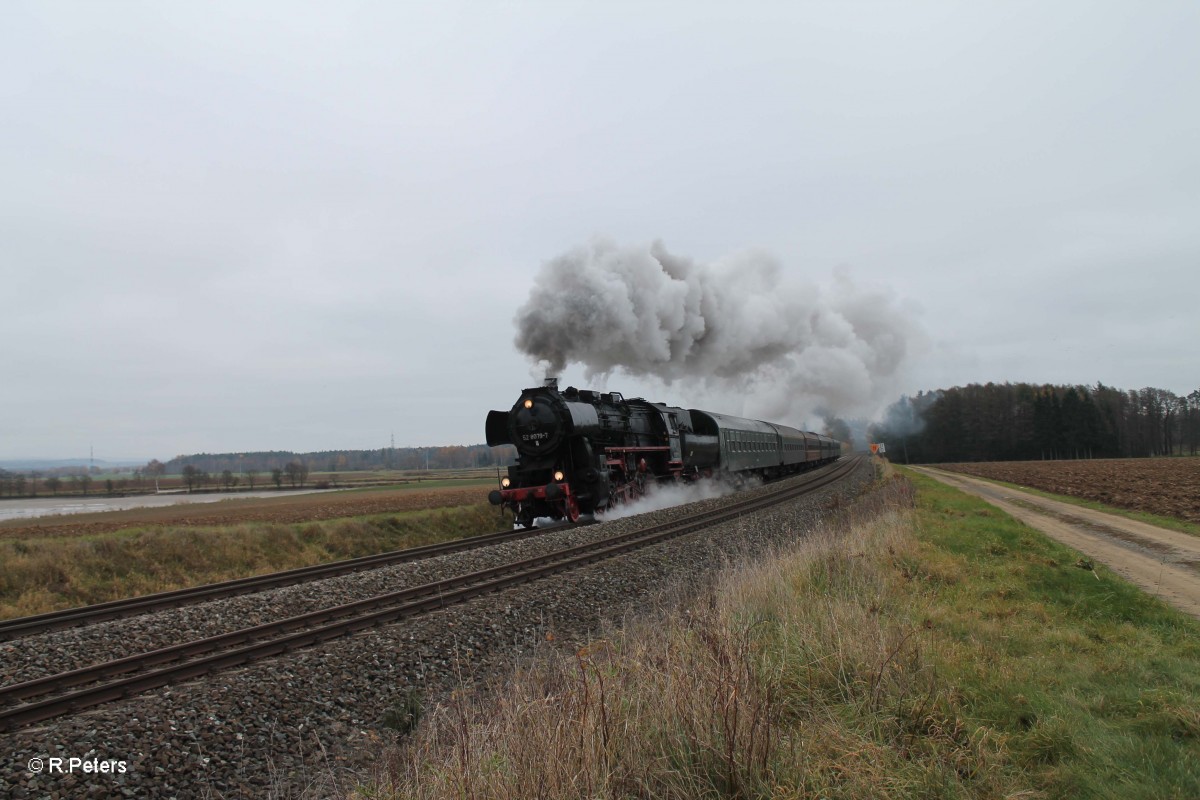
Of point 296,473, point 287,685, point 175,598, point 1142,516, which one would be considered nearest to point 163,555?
point 175,598

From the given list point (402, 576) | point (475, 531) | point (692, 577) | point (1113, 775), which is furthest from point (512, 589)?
point (475, 531)

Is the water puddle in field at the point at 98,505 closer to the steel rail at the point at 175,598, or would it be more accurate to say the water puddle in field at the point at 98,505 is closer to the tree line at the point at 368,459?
the steel rail at the point at 175,598

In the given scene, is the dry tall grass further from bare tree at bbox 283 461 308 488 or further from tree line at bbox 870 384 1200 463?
tree line at bbox 870 384 1200 463

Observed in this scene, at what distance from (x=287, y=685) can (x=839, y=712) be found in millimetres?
4575

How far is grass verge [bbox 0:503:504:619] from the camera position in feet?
41.7

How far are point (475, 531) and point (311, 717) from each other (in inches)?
667

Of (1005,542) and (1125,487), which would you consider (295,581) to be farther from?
(1125,487)

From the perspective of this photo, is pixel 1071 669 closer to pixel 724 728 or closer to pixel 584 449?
pixel 724 728

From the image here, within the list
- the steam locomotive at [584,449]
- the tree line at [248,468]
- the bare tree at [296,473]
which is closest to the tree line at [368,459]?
the tree line at [248,468]

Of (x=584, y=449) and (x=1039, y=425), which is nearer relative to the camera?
(x=584, y=449)

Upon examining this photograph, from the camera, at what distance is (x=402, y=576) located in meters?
10.5

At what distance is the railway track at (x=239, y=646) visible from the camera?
5516 mm

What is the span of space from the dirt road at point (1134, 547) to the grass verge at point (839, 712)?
2.54 metres

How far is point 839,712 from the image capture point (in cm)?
420
